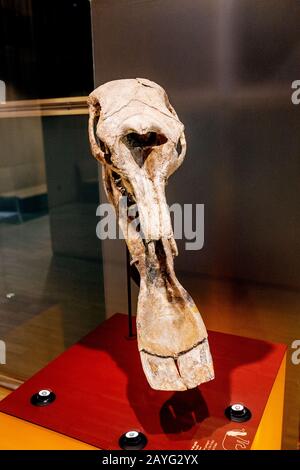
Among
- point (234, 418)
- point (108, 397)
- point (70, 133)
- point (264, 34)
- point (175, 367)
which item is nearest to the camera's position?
point (175, 367)

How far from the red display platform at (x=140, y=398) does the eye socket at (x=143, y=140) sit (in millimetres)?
973

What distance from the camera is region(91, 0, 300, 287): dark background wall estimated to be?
7.10 feet

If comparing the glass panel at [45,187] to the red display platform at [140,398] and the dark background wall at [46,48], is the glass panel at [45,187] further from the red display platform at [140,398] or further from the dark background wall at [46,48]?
the red display platform at [140,398]

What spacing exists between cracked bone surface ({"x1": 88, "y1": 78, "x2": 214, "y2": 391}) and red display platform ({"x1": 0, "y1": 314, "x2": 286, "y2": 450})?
0.29 m

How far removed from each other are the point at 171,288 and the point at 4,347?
1.92m

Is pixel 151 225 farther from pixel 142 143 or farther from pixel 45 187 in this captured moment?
pixel 45 187

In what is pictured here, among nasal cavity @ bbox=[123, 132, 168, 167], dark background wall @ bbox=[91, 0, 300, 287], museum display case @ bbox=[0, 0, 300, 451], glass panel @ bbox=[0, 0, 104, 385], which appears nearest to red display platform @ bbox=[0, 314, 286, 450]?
museum display case @ bbox=[0, 0, 300, 451]

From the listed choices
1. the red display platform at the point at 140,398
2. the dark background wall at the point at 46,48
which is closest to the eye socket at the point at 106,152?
the red display platform at the point at 140,398

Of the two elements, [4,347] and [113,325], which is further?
[4,347]

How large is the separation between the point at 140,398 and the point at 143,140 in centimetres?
100

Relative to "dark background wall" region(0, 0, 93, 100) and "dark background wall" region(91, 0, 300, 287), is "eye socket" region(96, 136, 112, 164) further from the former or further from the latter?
"dark background wall" region(0, 0, 93, 100)

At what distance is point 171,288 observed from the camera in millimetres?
1481
